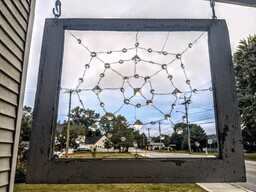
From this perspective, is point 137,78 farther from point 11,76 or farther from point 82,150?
point 11,76

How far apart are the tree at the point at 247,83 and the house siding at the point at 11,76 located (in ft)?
28.2

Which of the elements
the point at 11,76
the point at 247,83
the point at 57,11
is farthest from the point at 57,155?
the point at 247,83

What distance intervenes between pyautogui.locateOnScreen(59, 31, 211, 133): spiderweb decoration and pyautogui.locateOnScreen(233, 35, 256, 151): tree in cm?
865

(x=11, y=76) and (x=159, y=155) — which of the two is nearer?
(x=159, y=155)

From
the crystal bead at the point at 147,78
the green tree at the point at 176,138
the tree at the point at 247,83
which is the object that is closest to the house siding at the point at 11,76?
the crystal bead at the point at 147,78

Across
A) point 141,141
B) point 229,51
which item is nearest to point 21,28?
point 141,141

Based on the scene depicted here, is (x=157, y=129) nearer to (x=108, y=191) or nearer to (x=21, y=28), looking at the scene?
(x=21, y=28)

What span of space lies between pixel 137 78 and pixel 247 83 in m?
9.53

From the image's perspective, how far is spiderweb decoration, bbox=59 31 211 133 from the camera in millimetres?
829

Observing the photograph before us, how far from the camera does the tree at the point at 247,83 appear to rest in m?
8.70

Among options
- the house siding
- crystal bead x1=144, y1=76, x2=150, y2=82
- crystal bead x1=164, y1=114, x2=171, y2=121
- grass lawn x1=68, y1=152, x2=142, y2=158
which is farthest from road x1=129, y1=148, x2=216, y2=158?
the house siding

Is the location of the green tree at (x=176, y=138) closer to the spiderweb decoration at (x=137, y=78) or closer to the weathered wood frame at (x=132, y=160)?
the spiderweb decoration at (x=137, y=78)

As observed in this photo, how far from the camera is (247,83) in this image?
924 cm

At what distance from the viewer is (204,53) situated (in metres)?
0.84
